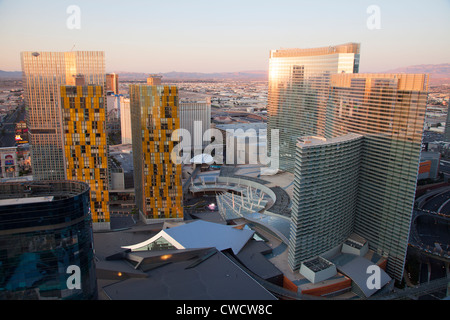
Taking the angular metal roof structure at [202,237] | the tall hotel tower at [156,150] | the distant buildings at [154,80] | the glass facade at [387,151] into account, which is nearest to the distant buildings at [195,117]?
the tall hotel tower at [156,150]

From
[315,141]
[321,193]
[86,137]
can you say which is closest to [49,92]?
[86,137]

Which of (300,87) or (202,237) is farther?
(300,87)

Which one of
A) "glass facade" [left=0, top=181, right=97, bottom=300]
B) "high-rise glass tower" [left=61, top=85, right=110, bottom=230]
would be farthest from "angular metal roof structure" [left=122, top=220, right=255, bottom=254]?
"glass facade" [left=0, top=181, right=97, bottom=300]

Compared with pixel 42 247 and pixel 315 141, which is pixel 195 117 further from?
pixel 42 247

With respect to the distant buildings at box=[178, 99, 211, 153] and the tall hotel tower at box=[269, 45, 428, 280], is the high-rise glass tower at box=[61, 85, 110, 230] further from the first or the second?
the distant buildings at box=[178, 99, 211, 153]
